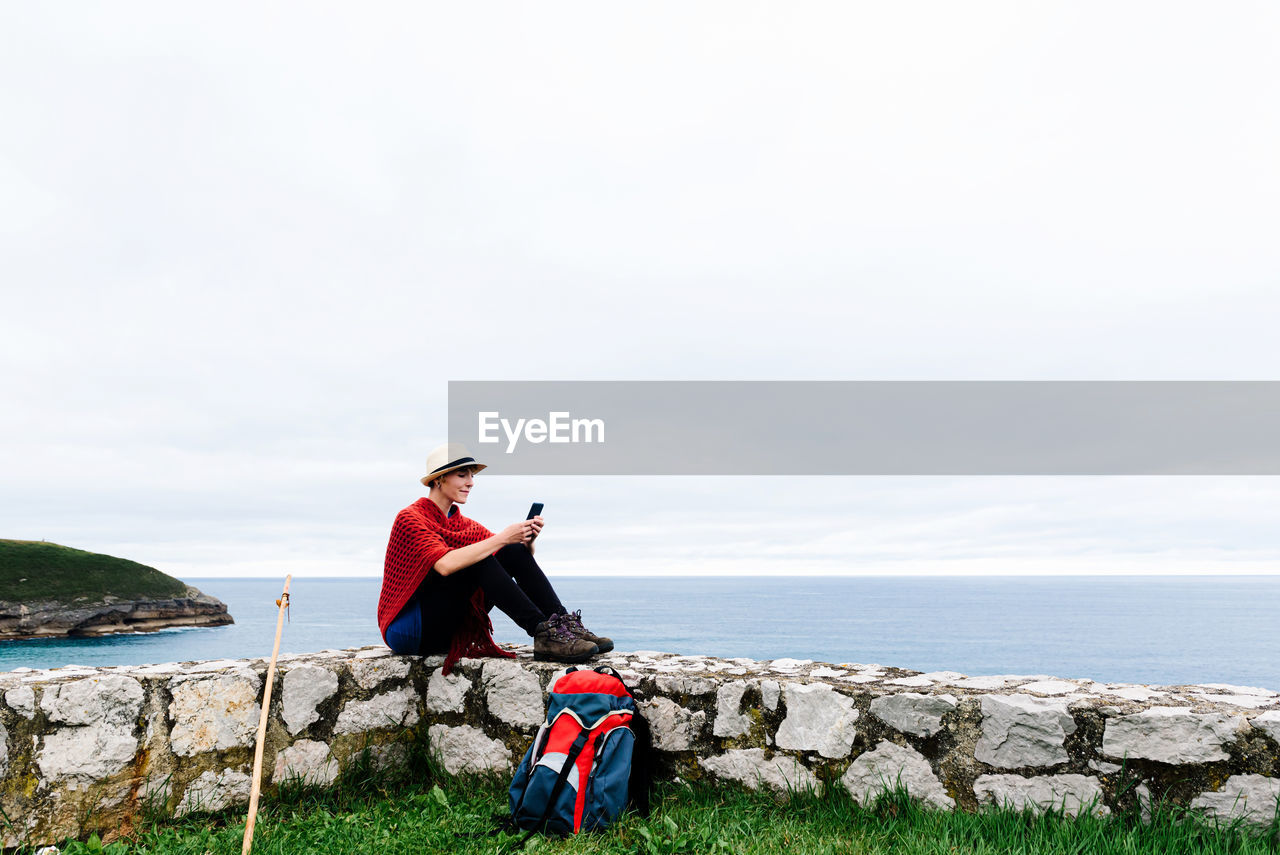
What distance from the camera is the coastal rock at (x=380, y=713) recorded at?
3922mm

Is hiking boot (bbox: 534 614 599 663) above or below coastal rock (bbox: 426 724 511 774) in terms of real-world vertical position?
above

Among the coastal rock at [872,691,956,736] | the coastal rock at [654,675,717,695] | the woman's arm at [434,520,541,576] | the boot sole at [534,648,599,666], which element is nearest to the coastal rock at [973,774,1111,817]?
the coastal rock at [872,691,956,736]

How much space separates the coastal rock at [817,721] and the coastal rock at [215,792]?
2.67 metres

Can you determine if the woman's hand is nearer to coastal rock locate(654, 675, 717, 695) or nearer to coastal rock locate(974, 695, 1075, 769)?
coastal rock locate(654, 675, 717, 695)

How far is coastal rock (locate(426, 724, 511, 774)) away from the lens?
3900mm

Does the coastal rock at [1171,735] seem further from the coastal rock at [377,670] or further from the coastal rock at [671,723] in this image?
the coastal rock at [377,670]

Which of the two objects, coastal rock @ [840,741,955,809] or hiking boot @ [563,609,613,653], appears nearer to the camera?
coastal rock @ [840,741,955,809]

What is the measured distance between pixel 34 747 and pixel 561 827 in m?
2.36

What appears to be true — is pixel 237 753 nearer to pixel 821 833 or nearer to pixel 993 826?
pixel 821 833

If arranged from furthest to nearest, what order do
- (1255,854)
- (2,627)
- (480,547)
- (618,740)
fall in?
(2,627) < (480,547) < (618,740) < (1255,854)

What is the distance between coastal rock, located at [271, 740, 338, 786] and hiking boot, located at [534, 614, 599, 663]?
1199 mm

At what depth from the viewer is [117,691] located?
11.1ft


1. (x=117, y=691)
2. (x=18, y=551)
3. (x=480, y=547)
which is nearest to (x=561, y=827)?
(x=480, y=547)

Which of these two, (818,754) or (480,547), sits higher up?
(480,547)
